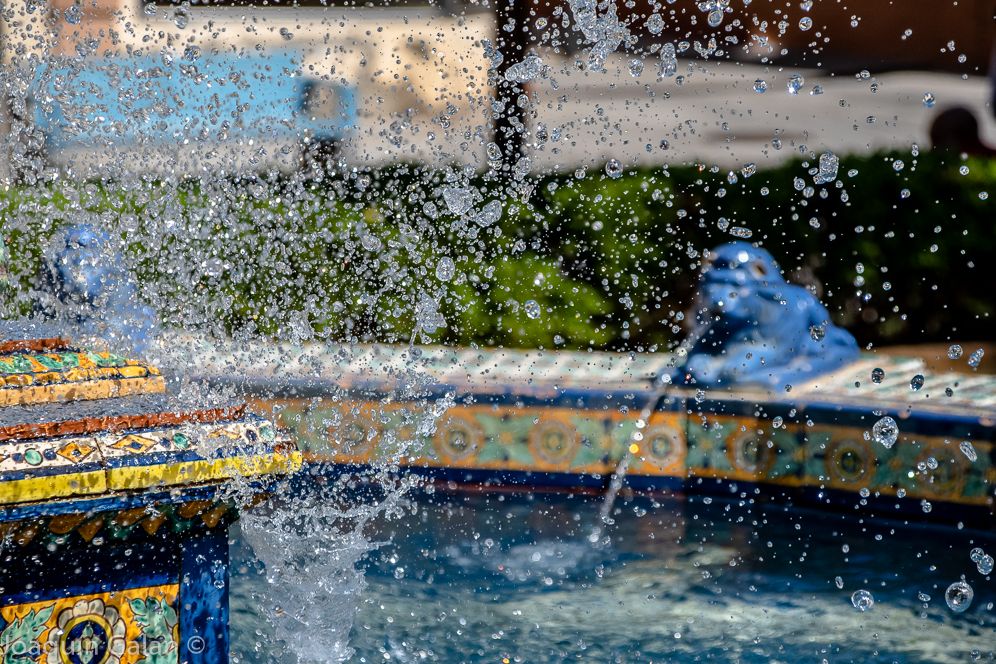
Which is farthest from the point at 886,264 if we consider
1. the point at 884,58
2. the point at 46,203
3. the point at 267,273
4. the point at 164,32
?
the point at 164,32

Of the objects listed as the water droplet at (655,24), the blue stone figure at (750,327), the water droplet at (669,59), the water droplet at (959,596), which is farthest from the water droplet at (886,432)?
the water droplet at (669,59)

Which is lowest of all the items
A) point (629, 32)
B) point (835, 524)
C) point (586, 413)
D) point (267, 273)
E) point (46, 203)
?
point (835, 524)

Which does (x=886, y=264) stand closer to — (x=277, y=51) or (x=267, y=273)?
(x=267, y=273)

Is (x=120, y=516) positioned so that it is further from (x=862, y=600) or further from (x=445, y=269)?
(x=445, y=269)

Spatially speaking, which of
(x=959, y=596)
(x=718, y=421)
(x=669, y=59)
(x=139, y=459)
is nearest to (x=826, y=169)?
(x=718, y=421)

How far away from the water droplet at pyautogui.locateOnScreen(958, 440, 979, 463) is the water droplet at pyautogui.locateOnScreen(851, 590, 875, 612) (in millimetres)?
684

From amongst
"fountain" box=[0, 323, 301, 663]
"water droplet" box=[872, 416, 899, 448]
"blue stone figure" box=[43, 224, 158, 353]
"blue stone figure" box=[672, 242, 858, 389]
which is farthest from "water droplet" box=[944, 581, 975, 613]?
"blue stone figure" box=[43, 224, 158, 353]

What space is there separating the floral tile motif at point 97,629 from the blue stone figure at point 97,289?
1520 millimetres

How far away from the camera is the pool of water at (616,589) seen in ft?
8.80

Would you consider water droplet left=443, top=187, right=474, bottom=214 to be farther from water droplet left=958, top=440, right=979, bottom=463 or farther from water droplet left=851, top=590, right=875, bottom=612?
water droplet left=851, top=590, right=875, bottom=612

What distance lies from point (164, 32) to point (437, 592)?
36.9 ft

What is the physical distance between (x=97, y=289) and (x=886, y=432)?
234 cm

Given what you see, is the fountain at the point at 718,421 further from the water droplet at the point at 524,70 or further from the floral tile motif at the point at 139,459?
the floral tile motif at the point at 139,459

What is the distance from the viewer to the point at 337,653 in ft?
8.46
